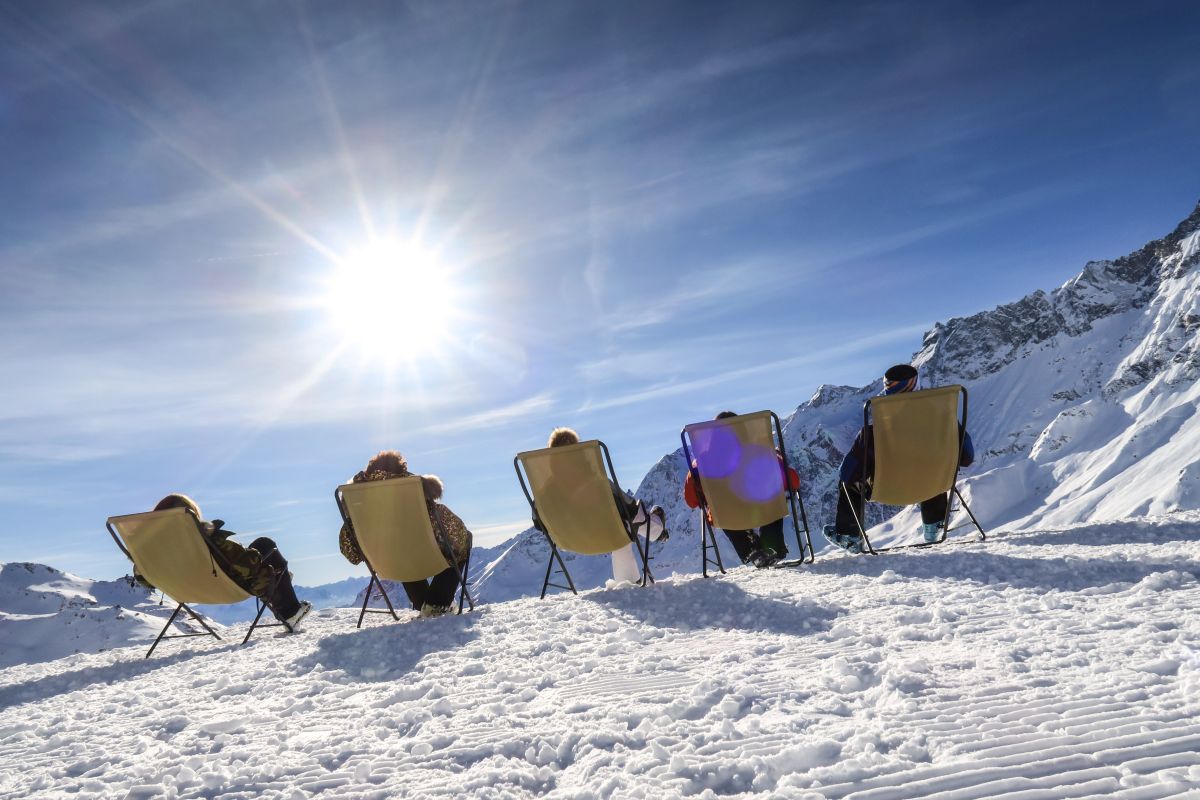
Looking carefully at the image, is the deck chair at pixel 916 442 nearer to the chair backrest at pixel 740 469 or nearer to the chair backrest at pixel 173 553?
the chair backrest at pixel 740 469

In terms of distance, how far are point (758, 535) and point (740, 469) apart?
108 cm

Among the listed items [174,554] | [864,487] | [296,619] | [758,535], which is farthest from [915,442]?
[174,554]

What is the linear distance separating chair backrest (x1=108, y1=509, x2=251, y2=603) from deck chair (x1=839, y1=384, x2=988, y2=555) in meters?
5.55

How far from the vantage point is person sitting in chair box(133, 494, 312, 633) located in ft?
20.6

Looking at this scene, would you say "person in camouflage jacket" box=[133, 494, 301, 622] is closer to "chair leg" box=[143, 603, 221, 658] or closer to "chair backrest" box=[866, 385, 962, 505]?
"chair leg" box=[143, 603, 221, 658]

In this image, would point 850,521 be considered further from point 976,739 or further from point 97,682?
point 97,682

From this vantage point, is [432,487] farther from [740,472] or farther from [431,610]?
[740,472]

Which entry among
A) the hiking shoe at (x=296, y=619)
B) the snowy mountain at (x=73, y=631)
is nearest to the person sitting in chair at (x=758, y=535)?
the hiking shoe at (x=296, y=619)

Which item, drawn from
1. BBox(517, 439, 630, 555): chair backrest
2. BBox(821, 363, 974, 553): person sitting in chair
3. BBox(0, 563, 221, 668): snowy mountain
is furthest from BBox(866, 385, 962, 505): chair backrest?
BBox(0, 563, 221, 668): snowy mountain

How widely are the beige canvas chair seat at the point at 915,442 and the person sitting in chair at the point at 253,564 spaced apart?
520 centimetres

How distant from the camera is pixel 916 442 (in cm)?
631

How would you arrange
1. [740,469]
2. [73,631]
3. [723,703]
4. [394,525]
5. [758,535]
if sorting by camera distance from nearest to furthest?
[723,703], [394,525], [740,469], [758,535], [73,631]

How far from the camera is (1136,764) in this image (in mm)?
1901

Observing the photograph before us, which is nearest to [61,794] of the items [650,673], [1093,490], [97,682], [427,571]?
[650,673]
